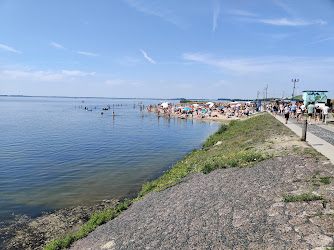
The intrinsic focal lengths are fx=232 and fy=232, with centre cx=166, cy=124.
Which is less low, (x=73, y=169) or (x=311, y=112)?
(x=311, y=112)

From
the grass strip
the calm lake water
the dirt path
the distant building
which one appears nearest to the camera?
the dirt path

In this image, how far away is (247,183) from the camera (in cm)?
944

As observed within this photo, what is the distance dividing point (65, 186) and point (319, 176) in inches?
555

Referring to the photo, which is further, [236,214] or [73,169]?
[73,169]

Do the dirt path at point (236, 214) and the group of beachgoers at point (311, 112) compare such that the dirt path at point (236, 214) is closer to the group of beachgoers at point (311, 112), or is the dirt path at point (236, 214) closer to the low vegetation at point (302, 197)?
the low vegetation at point (302, 197)

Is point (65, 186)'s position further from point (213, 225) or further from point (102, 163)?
point (213, 225)

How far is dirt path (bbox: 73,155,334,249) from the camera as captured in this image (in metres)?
5.71

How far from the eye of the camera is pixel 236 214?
718 cm

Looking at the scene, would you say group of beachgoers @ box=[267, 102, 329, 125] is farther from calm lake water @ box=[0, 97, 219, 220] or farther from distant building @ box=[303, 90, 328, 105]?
calm lake water @ box=[0, 97, 219, 220]

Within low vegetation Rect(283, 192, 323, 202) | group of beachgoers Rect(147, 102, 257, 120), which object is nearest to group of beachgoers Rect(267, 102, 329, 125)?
low vegetation Rect(283, 192, 323, 202)

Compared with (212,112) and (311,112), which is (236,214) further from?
(212,112)

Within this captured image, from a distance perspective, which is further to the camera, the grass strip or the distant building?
the distant building

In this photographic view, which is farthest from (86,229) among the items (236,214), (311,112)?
(311,112)

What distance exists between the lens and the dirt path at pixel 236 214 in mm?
5706
